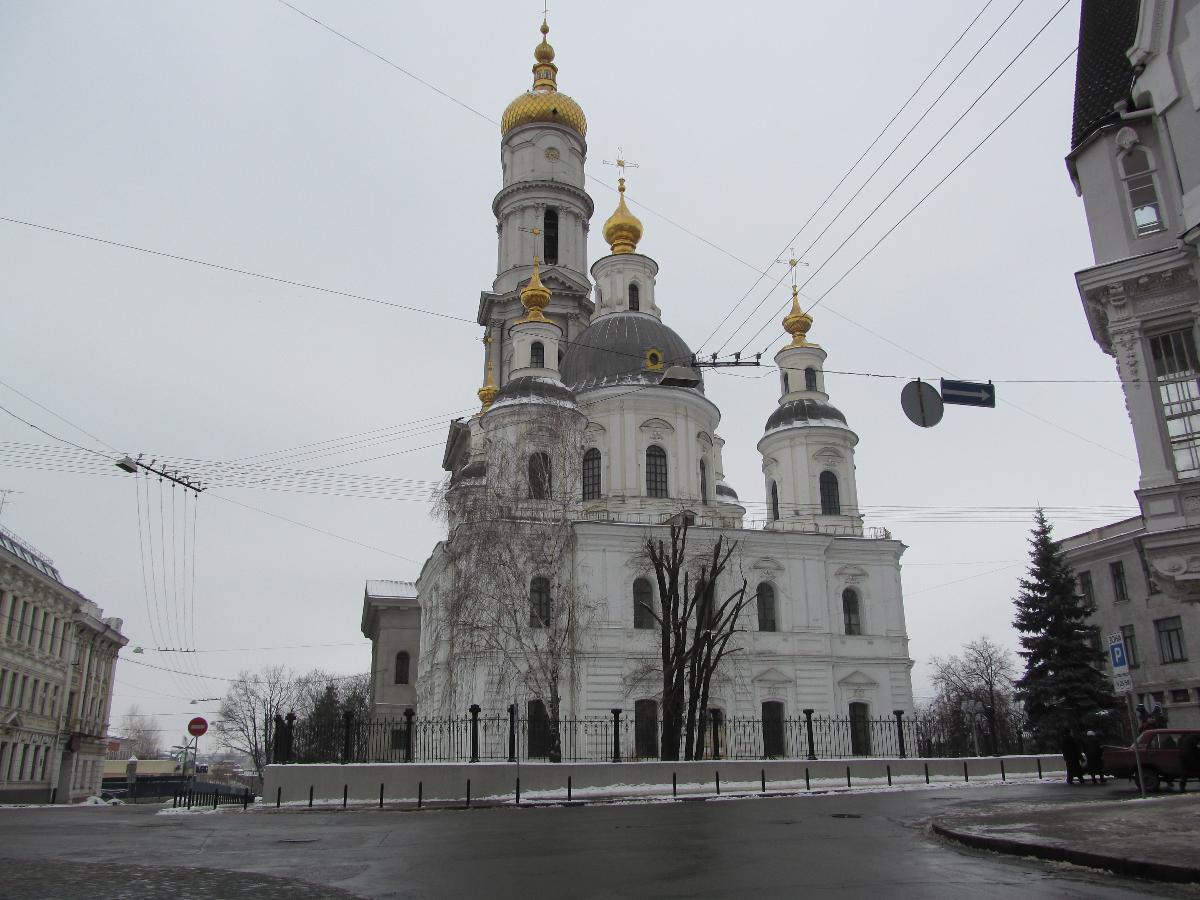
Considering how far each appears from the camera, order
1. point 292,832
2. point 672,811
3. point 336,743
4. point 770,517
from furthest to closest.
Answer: point 770,517 → point 336,743 → point 672,811 → point 292,832

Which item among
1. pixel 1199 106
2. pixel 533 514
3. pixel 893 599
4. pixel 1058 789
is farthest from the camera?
pixel 893 599

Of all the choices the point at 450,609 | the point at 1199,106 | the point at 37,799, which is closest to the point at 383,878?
the point at 1199,106

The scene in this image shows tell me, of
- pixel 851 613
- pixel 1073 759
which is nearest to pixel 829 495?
pixel 851 613

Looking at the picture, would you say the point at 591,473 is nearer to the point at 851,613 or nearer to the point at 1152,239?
the point at 851,613

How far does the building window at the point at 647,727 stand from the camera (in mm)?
35562

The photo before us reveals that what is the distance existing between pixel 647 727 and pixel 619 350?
1521 cm

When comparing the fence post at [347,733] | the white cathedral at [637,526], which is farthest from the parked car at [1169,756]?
the white cathedral at [637,526]

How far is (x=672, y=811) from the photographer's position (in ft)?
54.1

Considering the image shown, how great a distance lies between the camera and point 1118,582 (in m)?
40.6

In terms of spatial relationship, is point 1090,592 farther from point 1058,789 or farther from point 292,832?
point 292,832

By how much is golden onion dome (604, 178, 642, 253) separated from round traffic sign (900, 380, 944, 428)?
33.4 m

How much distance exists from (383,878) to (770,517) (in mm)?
36780

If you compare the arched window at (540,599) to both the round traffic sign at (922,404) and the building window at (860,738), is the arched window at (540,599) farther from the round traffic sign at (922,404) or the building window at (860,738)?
the round traffic sign at (922,404)

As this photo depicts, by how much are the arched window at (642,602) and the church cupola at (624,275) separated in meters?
13.0
